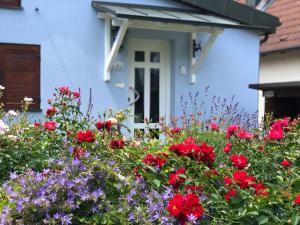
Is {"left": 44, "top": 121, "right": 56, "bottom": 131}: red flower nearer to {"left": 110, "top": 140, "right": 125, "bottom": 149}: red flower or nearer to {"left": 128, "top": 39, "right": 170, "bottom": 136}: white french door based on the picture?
{"left": 110, "top": 140, "right": 125, "bottom": 149}: red flower

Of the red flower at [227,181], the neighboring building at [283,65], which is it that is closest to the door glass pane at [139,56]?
the neighboring building at [283,65]

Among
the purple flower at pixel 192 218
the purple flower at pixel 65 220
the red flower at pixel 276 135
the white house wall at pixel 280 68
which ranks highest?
the white house wall at pixel 280 68

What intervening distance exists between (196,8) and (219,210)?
7.96m

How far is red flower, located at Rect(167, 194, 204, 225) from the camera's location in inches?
94.9

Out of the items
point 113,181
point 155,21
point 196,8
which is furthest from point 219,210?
point 196,8

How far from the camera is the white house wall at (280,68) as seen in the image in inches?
567

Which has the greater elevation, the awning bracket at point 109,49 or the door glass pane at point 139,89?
the awning bracket at point 109,49

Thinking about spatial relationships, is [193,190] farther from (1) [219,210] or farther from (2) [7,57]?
(2) [7,57]

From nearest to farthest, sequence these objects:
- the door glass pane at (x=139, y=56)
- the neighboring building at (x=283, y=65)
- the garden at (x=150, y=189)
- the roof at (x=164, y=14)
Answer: the garden at (x=150, y=189), the roof at (x=164, y=14), the door glass pane at (x=139, y=56), the neighboring building at (x=283, y=65)

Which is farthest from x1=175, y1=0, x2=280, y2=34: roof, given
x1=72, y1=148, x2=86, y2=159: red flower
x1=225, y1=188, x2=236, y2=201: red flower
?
x1=225, y1=188, x2=236, y2=201: red flower

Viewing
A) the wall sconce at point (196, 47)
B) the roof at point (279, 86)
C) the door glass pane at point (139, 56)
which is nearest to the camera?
the door glass pane at point (139, 56)

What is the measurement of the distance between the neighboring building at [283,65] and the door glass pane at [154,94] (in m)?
2.88

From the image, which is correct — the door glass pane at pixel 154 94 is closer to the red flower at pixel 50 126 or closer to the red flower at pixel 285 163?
the red flower at pixel 50 126

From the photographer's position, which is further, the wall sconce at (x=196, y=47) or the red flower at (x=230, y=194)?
the wall sconce at (x=196, y=47)
